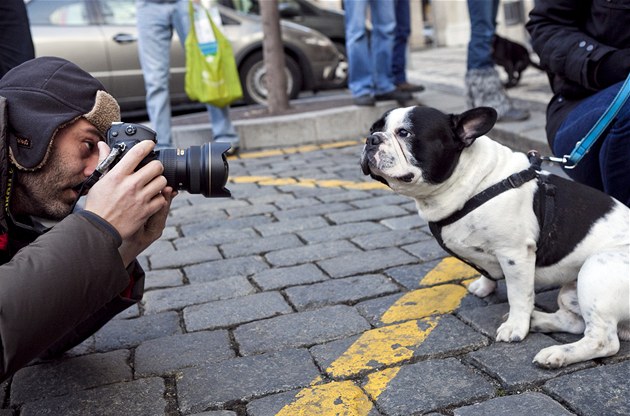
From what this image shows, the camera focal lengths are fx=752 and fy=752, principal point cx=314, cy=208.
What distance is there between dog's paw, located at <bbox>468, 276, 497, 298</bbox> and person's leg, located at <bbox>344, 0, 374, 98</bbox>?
179 inches

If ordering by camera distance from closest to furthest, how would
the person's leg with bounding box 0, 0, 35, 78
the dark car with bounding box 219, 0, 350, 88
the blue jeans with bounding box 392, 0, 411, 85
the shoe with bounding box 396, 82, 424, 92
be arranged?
1. the person's leg with bounding box 0, 0, 35, 78
2. the shoe with bounding box 396, 82, 424, 92
3. the blue jeans with bounding box 392, 0, 411, 85
4. the dark car with bounding box 219, 0, 350, 88

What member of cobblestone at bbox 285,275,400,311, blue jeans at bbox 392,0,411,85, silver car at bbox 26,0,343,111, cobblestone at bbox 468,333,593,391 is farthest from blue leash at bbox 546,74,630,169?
silver car at bbox 26,0,343,111

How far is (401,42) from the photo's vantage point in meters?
8.60

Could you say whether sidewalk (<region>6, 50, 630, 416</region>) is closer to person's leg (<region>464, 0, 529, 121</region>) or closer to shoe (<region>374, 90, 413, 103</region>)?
person's leg (<region>464, 0, 529, 121</region>)

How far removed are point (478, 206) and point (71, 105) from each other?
1.44 metres

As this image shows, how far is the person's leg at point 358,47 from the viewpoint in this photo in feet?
23.7

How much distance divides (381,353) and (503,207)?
684 millimetres

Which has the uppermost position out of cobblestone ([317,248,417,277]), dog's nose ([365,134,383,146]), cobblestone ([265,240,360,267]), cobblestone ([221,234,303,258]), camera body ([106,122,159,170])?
camera body ([106,122,159,170])

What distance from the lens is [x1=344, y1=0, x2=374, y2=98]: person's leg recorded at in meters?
7.24

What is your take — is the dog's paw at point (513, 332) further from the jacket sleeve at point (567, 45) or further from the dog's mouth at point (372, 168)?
the jacket sleeve at point (567, 45)

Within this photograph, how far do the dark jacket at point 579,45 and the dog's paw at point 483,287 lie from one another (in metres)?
0.83

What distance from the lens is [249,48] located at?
980 cm

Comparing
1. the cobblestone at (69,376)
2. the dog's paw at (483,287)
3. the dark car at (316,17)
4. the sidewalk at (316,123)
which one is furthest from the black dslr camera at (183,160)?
the dark car at (316,17)

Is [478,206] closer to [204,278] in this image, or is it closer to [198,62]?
[204,278]
